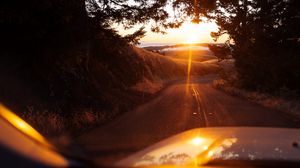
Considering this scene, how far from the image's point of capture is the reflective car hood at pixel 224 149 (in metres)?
3.04

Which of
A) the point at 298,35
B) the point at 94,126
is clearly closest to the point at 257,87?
the point at 298,35

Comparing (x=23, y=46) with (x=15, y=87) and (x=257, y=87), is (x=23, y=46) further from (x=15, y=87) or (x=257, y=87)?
(x=257, y=87)

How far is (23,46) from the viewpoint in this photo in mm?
16375

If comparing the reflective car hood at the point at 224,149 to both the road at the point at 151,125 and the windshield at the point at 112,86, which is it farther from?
the road at the point at 151,125

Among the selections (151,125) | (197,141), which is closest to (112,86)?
(151,125)

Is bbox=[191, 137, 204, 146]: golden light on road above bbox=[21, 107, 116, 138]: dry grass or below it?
above

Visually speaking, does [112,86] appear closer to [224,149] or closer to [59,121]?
[59,121]

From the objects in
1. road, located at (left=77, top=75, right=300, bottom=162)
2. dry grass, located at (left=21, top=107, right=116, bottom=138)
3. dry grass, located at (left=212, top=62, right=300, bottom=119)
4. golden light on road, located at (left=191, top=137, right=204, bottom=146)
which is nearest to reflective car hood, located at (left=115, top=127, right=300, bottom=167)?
golden light on road, located at (left=191, top=137, right=204, bottom=146)

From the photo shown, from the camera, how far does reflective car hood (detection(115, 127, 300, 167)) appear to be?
3.04m

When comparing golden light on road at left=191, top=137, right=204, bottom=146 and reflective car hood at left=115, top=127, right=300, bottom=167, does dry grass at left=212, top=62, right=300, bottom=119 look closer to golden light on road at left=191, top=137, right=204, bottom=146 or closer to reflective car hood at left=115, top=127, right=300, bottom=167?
reflective car hood at left=115, top=127, right=300, bottom=167

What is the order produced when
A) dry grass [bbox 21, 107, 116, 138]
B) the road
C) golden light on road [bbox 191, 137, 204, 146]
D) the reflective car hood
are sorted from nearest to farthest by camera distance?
1. the reflective car hood
2. golden light on road [bbox 191, 137, 204, 146]
3. the road
4. dry grass [bbox 21, 107, 116, 138]

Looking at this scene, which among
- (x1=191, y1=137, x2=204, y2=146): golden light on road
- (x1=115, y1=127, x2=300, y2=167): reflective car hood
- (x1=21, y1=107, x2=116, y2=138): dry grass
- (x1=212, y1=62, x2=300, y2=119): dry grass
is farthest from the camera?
(x1=212, y1=62, x2=300, y2=119): dry grass

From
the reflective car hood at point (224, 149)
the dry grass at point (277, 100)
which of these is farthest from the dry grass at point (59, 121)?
the reflective car hood at point (224, 149)

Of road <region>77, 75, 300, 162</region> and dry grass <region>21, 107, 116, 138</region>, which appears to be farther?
dry grass <region>21, 107, 116, 138</region>
